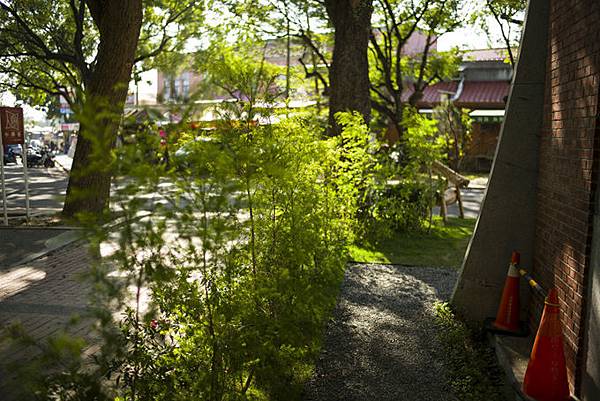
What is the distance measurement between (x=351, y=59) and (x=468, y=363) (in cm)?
911

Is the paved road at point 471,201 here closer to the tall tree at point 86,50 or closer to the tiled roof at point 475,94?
the tiled roof at point 475,94

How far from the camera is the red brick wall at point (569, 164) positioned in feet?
14.0

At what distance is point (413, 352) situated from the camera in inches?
228

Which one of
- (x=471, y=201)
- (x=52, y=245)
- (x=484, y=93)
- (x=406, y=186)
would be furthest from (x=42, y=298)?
(x=484, y=93)

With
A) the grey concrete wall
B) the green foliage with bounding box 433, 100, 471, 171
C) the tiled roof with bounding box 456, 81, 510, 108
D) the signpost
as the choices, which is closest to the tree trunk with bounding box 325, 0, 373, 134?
the signpost

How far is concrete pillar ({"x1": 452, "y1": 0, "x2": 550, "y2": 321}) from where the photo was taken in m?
5.88

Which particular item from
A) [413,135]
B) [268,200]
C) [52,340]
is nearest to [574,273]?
[268,200]

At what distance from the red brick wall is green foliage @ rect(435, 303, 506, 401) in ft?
1.98

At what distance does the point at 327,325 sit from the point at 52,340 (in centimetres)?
424

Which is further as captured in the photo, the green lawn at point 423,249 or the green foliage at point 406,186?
the green foliage at point 406,186

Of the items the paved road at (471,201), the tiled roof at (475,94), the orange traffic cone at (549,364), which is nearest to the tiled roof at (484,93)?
the tiled roof at (475,94)

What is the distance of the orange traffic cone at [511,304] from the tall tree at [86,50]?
392 centimetres

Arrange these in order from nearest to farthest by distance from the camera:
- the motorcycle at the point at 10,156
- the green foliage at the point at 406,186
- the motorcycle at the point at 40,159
A: the green foliage at the point at 406,186 < the motorcycle at the point at 40,159 < the motorcycle at the point at 10,156

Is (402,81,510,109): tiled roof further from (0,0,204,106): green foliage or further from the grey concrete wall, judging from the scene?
the grey concrete wall
